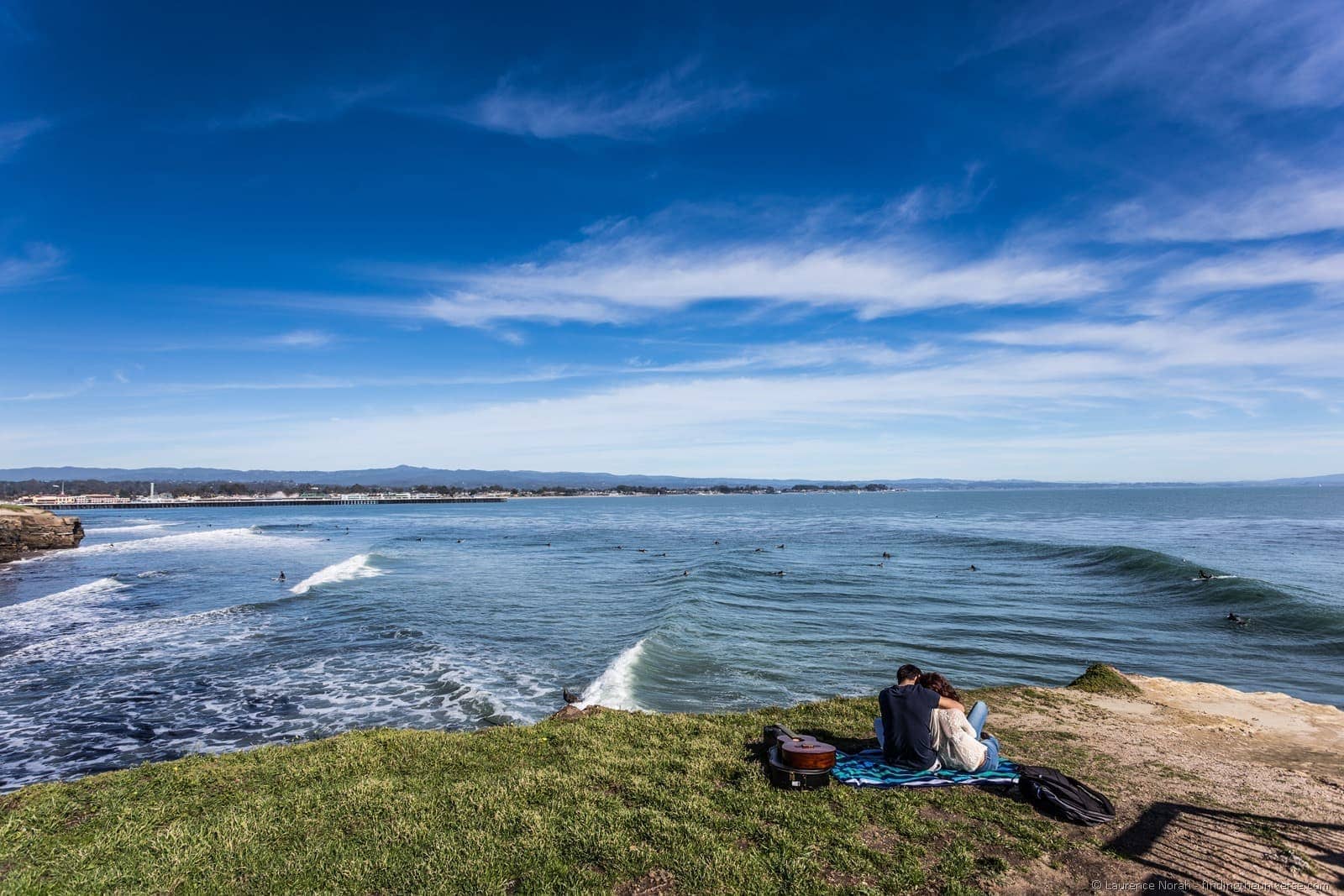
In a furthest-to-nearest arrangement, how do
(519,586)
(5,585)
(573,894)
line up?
(5,585), (519,586), (573,894)

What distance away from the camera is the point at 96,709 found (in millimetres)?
15508

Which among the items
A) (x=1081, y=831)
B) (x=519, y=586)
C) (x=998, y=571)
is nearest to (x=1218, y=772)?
(x=1081, y=831)

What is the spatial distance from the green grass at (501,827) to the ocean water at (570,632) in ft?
16.9

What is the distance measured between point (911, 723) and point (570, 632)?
54.6 ft

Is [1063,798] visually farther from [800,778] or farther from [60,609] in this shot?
[60,609]

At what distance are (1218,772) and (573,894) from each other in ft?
28.6

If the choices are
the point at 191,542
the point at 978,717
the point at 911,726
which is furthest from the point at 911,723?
the point at 191,542

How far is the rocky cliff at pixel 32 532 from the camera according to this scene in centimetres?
5184

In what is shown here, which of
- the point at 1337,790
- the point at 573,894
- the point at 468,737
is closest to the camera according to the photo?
the point at 573,894

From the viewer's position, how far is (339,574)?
39906mm

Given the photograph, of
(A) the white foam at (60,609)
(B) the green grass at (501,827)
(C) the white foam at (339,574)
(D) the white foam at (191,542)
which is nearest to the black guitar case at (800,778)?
(B) the green grass at (501,827)

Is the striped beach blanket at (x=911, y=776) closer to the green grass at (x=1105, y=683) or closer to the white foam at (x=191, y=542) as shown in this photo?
the green grass at (x=1105, y=683)

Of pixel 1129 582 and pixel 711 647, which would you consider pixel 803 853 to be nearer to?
pixel 711 647

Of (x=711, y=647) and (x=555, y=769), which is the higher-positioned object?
(x=555, y=769)
